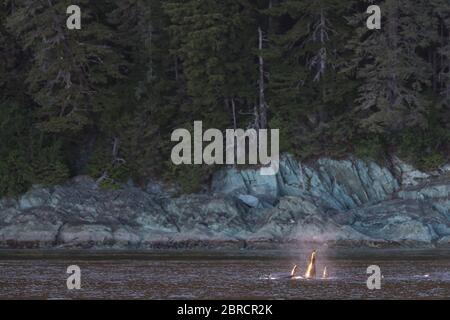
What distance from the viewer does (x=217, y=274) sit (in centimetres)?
4462

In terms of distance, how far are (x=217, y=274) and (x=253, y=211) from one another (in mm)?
17600

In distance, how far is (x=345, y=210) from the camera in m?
63.2

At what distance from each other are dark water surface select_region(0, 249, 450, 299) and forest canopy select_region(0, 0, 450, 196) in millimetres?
11417

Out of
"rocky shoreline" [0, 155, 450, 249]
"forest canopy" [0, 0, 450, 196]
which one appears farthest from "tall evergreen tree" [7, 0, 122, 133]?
"rocky shoreline" [0, 155, 450, 249]

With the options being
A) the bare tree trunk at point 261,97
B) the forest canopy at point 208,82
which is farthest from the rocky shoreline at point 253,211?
the bare tree trunk at point 261,97

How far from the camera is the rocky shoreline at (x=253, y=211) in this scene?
194ft

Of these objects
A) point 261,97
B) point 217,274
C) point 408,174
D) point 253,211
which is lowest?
point 217,274

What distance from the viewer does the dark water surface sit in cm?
3788

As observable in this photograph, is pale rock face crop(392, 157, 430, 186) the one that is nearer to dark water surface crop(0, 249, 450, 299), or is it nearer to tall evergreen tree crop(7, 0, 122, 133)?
dark water surface crop(0, 249, 450, 299)

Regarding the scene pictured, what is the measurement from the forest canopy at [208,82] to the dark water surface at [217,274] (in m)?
11.4

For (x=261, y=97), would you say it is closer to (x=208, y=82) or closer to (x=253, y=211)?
(x=208, y=82)

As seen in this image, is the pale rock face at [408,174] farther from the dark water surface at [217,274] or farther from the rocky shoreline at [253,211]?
the dark water surface at [217,274]

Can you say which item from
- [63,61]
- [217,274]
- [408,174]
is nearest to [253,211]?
[408,174]

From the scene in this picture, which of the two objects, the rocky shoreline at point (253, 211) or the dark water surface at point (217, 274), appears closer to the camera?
the dark water surface at point (217, 274)
